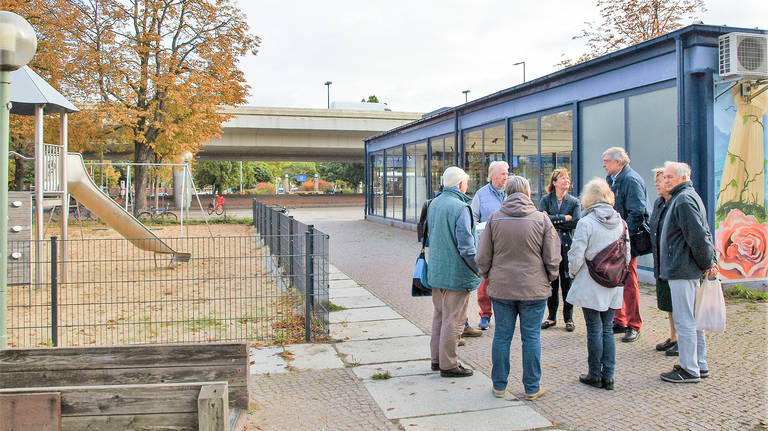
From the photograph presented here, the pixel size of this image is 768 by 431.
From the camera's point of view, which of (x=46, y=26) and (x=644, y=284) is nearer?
(x=644, y=284)

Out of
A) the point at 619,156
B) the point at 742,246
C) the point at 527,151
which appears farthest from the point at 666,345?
the point at 527,151

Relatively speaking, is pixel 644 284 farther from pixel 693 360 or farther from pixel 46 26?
pixel 46 26

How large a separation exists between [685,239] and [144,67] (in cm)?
2381

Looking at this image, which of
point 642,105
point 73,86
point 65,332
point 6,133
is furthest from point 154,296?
point 73,86

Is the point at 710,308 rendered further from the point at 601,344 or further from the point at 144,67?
the point at 144,67

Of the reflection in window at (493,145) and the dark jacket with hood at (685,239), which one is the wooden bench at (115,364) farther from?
the reflection in window at (493,145)

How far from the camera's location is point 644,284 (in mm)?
9500

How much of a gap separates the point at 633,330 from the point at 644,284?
3564 mm

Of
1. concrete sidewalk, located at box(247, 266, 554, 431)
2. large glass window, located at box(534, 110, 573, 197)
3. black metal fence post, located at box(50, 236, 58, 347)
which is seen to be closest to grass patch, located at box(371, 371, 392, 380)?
concrete sidewalk, located at box(247, 266, 554, 431)

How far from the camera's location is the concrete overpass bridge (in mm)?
39406

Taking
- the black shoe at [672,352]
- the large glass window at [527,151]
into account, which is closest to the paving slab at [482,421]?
the black shoe at [672,352]

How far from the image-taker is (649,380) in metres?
4.98

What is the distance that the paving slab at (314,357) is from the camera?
5449 millimetres

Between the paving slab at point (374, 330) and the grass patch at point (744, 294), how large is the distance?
4576 mm
